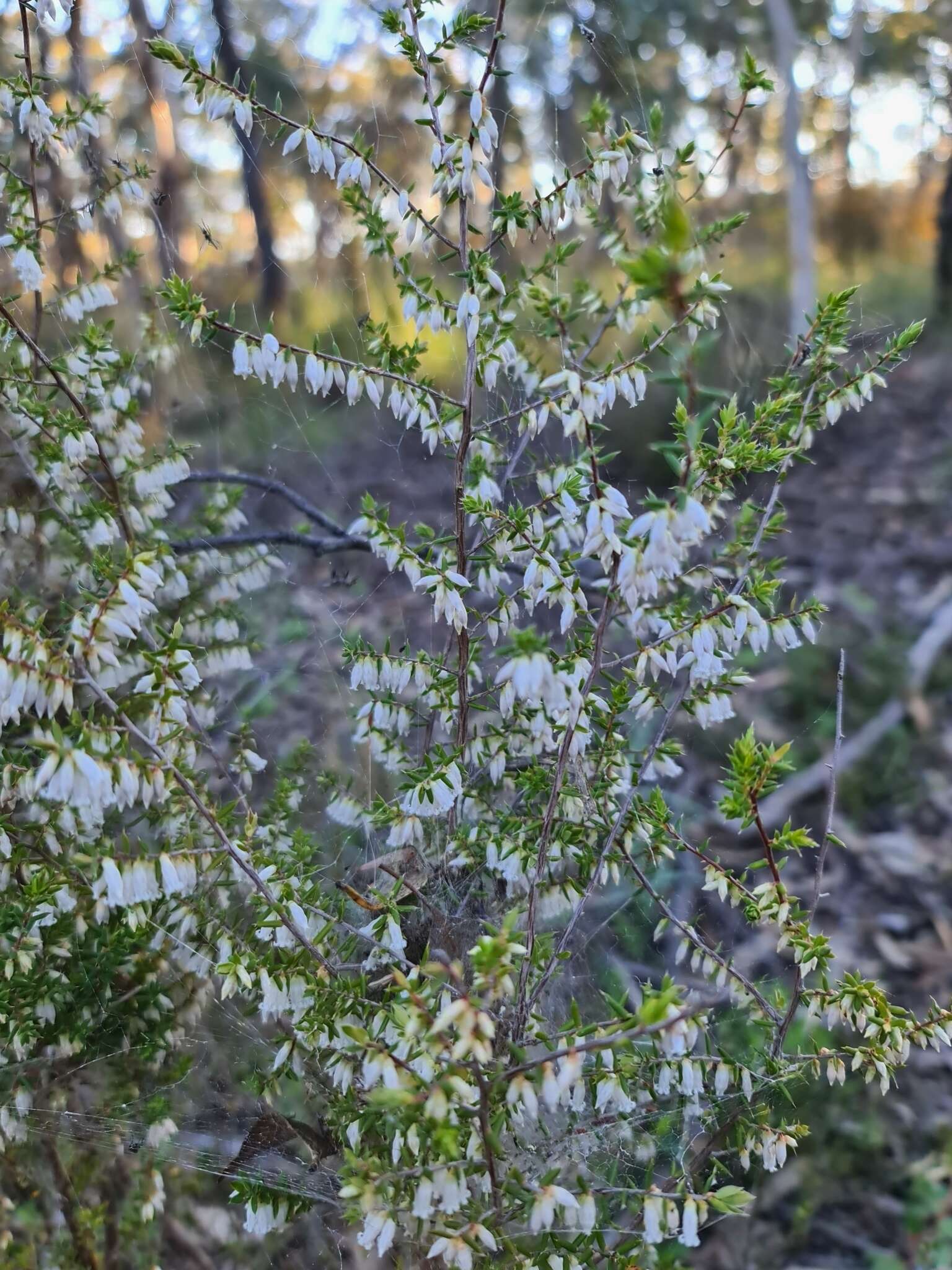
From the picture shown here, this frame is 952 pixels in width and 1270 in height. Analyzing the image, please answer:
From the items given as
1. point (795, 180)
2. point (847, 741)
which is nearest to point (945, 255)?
point (795, 180)

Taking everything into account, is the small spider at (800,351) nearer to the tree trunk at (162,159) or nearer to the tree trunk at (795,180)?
the tree trunk at (162,159)

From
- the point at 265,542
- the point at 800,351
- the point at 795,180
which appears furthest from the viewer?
the point at 795,180

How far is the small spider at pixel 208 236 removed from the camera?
2.21 m

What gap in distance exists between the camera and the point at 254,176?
4852mm

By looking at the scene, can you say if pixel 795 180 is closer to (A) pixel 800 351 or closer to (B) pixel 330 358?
(A) pixel 800 351

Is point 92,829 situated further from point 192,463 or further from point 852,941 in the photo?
point 852,941

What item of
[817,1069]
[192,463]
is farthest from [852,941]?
[192,463]

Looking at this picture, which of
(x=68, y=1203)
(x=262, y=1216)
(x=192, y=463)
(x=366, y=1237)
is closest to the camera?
(x=366, y=1237)

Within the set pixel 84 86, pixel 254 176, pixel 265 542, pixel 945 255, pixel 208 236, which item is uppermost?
pixel 945 255

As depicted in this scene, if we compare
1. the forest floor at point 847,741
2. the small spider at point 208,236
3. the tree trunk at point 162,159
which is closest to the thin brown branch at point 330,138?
the tree trunk at point 162,159

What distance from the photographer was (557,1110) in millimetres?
2068

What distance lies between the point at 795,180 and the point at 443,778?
34.3ft

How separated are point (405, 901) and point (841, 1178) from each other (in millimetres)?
2110

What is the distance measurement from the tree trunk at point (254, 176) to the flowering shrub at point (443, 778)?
563 millimetres
